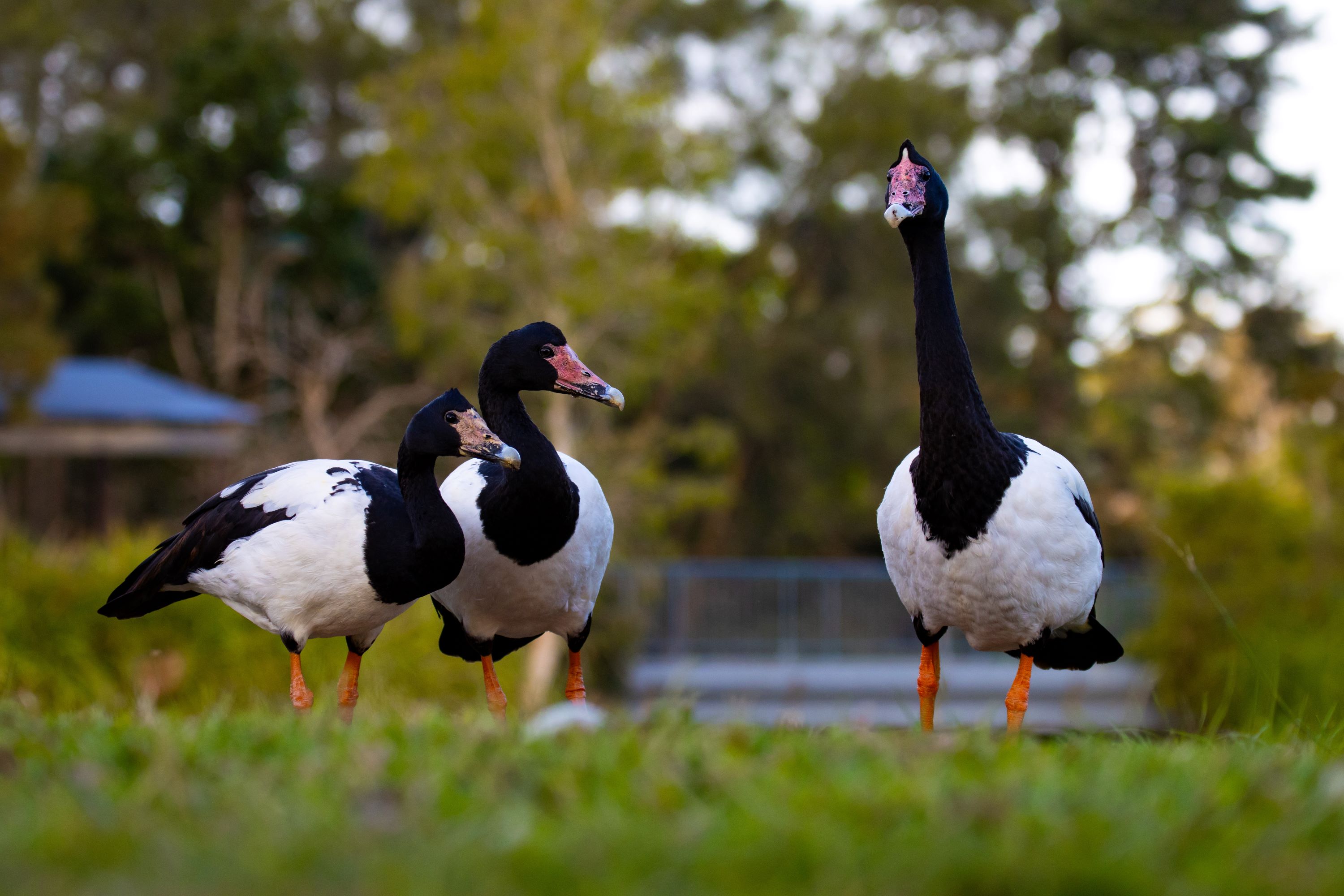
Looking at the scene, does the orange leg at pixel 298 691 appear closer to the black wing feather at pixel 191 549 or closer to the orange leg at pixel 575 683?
the black wing feather at pixel 191 549

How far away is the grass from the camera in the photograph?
205 centimetres

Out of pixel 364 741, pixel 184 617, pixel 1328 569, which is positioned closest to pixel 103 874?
pixel 364 741

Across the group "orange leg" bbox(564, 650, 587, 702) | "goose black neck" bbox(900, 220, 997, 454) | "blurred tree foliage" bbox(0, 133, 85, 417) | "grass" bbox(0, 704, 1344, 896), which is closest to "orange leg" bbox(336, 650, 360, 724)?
"orange leg" bbox(564, 650, 587, 702)

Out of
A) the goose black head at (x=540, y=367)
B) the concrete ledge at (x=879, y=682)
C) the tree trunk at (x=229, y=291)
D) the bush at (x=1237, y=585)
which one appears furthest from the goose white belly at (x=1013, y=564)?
the tree trunk at (x=229, y=291)

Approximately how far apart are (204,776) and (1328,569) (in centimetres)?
1482

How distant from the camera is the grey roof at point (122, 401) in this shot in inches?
721

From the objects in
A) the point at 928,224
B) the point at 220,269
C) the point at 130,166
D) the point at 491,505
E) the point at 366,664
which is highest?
the point at 130,166

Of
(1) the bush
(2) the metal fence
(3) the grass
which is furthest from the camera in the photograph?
(2) the metal fence

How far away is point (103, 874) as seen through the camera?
2033 millimetres

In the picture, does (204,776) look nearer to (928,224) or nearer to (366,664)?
(928,224)

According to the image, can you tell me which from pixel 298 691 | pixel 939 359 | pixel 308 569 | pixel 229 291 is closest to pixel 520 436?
pixel 308 569

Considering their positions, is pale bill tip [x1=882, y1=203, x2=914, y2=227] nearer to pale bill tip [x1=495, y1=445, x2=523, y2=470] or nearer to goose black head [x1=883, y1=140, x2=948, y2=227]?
goose black head [x1=883, y1=140, x2=948, y2=227]

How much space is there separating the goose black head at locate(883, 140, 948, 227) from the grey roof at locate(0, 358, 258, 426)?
15610 mm

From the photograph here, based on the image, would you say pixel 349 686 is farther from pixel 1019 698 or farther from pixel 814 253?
pixel 814 253
